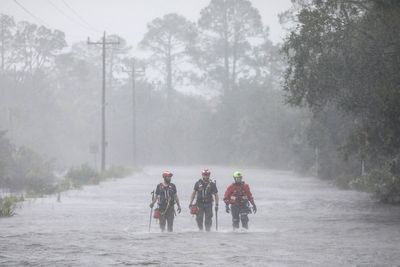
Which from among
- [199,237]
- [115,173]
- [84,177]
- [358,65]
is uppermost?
[358,65]

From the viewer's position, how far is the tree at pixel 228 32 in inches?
4235

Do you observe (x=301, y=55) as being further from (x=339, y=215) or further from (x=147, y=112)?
(x=147, y=112)

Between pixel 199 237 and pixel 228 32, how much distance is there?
8985 centimetres

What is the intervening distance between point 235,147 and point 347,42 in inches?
2801

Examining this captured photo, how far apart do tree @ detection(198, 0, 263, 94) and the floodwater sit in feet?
245

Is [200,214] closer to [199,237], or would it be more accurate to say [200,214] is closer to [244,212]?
[244,212]

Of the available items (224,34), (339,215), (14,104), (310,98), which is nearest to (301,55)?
(310,98)

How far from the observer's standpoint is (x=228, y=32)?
109 m

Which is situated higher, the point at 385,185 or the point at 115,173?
the point at 115,173

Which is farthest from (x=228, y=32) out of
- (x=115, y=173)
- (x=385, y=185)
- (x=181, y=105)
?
(x=385, y=185)

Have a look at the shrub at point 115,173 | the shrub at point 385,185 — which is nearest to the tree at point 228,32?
the shrub at point 115,173

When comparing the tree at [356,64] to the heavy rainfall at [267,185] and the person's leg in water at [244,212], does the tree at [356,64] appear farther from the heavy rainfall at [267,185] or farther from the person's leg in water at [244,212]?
the person's leg in water at [244,212]

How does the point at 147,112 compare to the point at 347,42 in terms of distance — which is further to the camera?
the point at 147,112

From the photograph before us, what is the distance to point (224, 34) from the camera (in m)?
109
